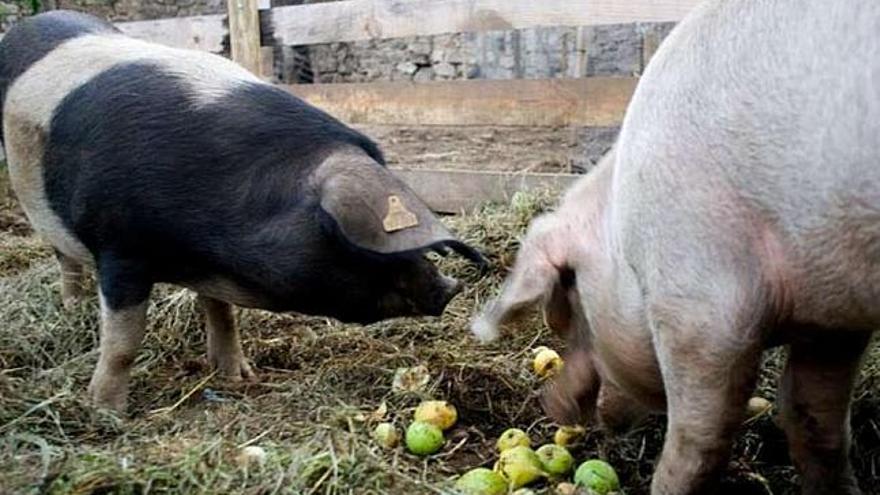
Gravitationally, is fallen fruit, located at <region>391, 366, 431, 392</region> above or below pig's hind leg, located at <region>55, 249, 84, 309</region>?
above

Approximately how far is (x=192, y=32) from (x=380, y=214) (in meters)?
4.20

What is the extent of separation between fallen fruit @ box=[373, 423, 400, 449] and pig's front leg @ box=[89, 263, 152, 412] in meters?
0.79

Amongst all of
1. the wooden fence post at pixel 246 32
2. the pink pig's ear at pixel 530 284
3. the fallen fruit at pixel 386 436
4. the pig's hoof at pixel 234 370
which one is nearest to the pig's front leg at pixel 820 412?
the pink pig's ear at pixel 530 284

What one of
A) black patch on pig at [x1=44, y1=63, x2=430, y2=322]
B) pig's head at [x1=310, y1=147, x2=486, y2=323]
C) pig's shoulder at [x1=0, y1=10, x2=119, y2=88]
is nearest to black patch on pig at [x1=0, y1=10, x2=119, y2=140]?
pig's shoulder at [x1=0, y1=10, x2=119, y2=88]

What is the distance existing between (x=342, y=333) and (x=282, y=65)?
686 cm

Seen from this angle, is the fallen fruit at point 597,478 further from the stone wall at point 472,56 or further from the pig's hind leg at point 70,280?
the stone wall at point 472,56

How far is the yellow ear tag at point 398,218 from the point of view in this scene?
269cm

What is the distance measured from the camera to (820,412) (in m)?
2.44

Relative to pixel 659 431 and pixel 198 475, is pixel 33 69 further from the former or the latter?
pixel 659 431

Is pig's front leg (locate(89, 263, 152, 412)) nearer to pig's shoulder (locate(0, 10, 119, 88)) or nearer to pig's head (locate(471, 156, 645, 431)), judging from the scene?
pig's shoulder (locate(0, 10, 119, 88))

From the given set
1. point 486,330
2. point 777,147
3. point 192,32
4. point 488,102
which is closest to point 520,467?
point 486,330

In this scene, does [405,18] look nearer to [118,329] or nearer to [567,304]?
[118,329]

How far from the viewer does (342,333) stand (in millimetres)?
3764

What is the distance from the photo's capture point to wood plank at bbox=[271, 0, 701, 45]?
15.8ft
